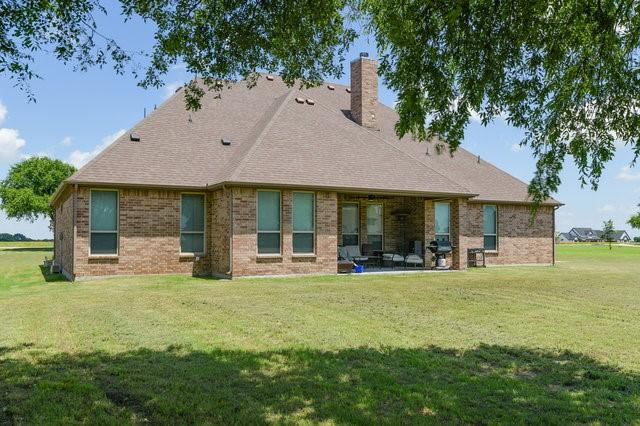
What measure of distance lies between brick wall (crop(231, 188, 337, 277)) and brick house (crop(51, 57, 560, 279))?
0.03 meters

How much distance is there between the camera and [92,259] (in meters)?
17.0

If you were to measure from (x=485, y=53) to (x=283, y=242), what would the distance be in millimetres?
11809

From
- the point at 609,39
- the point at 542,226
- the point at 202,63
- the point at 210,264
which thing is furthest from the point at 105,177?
the point at 542,226

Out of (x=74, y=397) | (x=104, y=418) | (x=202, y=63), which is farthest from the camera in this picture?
(x=202, y=63)

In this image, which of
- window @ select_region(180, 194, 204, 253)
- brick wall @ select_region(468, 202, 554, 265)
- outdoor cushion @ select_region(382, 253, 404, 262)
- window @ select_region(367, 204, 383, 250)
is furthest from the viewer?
brick wall @ select_region(468, 202, 554, 265)

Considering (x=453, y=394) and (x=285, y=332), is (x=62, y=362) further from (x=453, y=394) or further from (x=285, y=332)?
(x=453, y=394)

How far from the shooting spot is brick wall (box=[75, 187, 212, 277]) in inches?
666

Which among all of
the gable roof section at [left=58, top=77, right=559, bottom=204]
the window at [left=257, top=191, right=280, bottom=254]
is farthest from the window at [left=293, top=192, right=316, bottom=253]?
the gable roof section at [left=58, top=77, right=559, bottom=204]

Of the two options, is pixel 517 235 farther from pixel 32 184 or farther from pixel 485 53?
pixel 32 184

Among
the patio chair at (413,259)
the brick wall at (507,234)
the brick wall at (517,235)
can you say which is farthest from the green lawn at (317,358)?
the brick wall at (517,235)

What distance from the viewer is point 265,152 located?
18.3 metres

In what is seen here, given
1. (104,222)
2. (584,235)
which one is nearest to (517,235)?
(104,222)

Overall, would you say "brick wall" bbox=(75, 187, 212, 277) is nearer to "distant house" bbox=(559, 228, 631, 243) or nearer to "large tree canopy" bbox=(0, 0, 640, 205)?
"large tree canopy" bbox=(0, 0, 640, 205)

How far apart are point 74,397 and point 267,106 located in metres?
19.0
